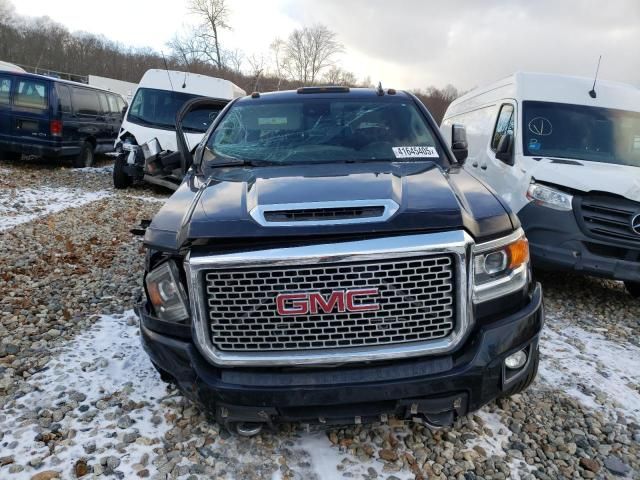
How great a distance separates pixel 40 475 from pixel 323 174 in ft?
6.51

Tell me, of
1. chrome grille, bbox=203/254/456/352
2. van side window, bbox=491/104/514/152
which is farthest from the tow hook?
van side window, bbox=491/104/514/152

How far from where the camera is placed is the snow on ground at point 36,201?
7074 millimetres

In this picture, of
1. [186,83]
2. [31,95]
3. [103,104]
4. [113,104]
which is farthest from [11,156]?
[186,83]

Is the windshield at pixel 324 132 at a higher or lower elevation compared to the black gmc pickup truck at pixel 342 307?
higher

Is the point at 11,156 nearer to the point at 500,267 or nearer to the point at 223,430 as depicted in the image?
the point at 223,430

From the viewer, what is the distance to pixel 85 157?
11867mm

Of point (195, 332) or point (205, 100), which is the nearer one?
point (195, 332)

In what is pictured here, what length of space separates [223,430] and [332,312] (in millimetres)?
1017

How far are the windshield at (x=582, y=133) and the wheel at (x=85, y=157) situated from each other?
32.6 ft

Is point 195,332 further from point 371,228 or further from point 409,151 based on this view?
point 409,151

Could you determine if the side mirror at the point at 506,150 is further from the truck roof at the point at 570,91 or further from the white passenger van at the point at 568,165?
Result: the truck roof at the point at 570,91

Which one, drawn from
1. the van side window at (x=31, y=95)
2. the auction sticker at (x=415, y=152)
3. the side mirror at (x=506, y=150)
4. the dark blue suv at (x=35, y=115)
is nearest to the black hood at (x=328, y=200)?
the auction sticker at (x=415, y=152)

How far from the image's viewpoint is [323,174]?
2748 millimetres

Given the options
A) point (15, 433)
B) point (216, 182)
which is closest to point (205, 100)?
point (216, 182)
